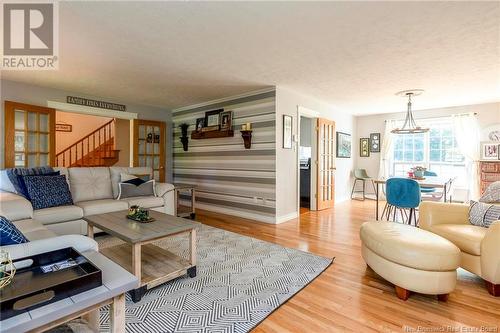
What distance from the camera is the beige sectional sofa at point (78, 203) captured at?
2.53 meters

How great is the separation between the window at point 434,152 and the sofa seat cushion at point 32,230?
23.5 feet

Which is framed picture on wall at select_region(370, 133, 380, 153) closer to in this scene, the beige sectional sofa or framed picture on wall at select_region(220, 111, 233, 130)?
framed picture on wall at select_region(220, 111, 233, 130)

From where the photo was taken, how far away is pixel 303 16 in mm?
2111

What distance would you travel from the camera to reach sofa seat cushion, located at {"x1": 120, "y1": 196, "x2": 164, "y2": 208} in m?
3.71

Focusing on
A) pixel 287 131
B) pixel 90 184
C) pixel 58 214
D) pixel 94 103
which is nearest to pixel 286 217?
pixel 287 131

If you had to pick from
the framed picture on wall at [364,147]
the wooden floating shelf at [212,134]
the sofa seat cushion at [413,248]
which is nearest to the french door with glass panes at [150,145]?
the wooden floating shelf at [212,134]

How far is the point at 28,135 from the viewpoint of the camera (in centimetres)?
411

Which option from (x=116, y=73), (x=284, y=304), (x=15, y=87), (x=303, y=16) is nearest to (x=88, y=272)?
(x=284, y=304)

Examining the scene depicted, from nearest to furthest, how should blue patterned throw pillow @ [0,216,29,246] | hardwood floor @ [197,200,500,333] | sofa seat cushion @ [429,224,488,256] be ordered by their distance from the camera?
blue patterned throw pillow @ [0,216,29,246], hardwood floor @ [197,200,500,333], sofa seat cushion @ [429,224,488,256]

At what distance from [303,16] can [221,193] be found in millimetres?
3633

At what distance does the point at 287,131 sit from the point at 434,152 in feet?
13.8

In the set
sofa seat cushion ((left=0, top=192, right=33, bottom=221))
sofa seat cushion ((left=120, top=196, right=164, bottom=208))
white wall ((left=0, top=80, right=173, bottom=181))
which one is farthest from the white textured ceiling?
sofa seat cushion ((left=120, top=196, right=164, bottom=208))

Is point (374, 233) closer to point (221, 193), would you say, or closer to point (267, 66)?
point (267, 66)

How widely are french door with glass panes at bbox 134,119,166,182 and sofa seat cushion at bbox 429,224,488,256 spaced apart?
5310mm
